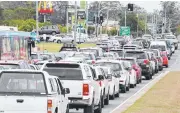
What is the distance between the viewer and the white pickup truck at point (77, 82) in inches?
842

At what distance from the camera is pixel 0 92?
52.3ft

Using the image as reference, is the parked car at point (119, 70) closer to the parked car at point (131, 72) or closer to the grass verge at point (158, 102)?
the parked car at point (131, 72)

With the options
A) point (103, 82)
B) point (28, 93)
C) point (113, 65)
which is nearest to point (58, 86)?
point (28, 93)

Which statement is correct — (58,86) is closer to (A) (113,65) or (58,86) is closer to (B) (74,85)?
(B) (74,85)

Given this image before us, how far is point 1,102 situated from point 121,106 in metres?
12.3

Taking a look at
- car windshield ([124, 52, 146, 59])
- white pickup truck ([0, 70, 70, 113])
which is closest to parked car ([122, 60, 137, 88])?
car windshield ([124, 52, 146, 59])

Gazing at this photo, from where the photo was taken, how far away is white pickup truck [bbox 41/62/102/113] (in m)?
21.4

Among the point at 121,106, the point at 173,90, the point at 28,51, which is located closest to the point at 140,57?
the point at 28,51

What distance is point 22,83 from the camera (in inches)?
639

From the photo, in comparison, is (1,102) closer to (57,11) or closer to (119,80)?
(119,80)

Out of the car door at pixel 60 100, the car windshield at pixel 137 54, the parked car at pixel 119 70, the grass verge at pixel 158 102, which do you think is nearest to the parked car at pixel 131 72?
the parked car at pixel 119 70

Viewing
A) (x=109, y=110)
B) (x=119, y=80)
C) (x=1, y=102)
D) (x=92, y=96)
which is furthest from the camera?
(x=119, y=80)

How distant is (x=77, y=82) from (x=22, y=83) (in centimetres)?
524

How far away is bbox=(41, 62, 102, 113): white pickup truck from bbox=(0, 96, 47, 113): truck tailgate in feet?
18.5
